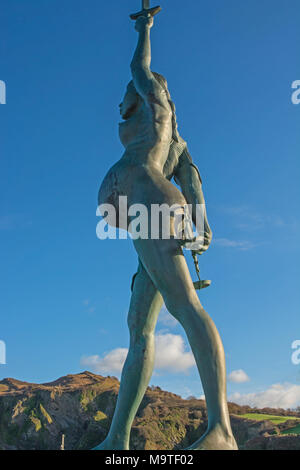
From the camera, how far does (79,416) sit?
33688mm

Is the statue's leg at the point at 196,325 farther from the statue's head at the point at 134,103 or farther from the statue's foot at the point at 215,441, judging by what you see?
the statue's head at the point at 134,103

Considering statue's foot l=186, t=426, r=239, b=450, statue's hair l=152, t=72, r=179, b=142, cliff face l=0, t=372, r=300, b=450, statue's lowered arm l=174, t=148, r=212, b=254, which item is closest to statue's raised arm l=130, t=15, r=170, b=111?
statue's hair l=152, t=72, r=179, b=142

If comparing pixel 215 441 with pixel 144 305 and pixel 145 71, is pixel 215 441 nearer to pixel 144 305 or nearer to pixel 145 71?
pixel 144 305

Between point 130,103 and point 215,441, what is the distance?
2818mm

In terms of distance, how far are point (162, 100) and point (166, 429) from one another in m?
29.2

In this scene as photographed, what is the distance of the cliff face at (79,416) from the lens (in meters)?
29.8

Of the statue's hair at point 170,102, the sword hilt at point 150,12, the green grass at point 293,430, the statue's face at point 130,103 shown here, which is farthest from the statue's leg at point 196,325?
the green grass at point 293,430

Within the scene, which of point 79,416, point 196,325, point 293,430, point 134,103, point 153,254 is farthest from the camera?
point 79,416

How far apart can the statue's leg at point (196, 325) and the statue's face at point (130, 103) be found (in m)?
1.27

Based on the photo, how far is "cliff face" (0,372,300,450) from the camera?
2981 centimetres

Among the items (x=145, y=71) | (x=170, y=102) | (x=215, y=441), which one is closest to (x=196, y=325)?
(x=215, y=441)

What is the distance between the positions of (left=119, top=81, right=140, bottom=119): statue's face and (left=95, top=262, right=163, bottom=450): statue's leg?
1475mm

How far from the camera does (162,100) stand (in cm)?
382
